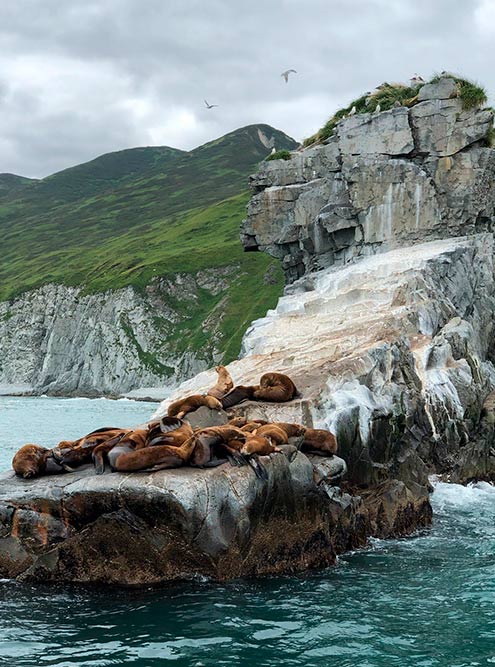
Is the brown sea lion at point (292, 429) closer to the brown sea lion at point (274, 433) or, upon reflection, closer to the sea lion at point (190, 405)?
the brown sea lion at point (274, 433)

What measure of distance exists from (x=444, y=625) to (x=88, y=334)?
401ft

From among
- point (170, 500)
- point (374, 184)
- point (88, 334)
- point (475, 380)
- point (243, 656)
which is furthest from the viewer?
point (88, 334)

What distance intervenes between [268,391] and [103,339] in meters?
109

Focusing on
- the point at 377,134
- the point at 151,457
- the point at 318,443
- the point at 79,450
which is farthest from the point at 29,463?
the point at 377,134

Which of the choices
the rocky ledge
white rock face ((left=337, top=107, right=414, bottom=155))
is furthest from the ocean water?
white rock face ((left=337, top=107, right=414, bottom=155))

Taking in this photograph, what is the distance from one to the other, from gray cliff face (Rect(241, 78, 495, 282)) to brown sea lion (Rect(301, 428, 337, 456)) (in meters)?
30.2

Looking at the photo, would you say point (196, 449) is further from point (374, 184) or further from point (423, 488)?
point (374, 184)

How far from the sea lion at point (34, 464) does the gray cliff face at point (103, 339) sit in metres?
102

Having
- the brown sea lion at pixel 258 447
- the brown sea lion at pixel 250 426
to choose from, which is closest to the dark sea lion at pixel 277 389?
the brown sea lion at pixel 250 426

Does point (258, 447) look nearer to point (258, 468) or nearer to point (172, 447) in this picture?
point (258, 468)

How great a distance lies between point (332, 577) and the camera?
17.2m

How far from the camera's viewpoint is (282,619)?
14.4 meters

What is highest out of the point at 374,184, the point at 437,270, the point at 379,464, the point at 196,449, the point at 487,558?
the point at 374,184

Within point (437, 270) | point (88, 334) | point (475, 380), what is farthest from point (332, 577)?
point (88, 334)
